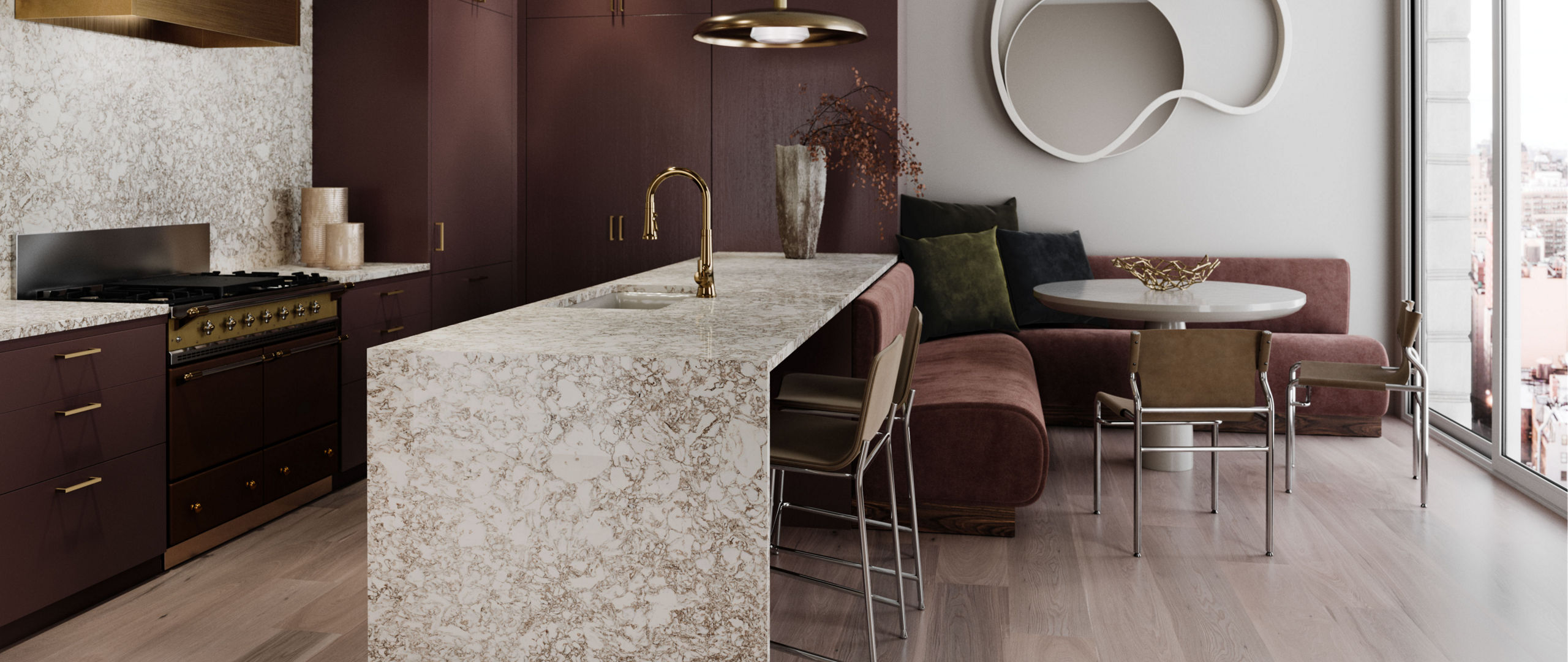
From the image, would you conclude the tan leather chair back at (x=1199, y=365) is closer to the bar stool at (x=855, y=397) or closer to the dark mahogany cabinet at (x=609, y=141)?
the bar stool at (x=855, y=397)

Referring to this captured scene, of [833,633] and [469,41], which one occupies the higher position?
[469,41]

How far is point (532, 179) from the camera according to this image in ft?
16.1

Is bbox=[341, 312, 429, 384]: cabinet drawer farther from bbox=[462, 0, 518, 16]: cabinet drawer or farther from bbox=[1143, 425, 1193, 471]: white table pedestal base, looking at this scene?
bbox=[1143, 425, 1193, 471]: white table pedestal base

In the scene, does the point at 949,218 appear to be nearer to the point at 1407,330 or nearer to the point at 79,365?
the point at 1407,330

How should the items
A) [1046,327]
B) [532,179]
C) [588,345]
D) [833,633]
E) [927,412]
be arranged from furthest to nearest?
[1046,327] < [532,179] < [927,412] < [833,633] < [588,345]

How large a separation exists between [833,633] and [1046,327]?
2.94m

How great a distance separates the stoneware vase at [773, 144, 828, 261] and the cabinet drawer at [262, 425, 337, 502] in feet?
5.88

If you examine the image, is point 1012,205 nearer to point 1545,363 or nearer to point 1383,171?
point 1383,171

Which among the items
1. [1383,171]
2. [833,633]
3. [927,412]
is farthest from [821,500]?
[1383,171]

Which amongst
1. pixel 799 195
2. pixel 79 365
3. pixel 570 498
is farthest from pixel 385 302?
pixel 570 498

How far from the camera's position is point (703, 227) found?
2836 millimetres

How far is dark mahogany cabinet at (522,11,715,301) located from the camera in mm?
4715

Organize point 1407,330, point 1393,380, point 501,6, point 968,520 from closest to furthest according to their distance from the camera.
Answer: point 968,520 < point 1407,330 < point 1393,380 < point 501,6

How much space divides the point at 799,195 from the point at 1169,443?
172 centimetres
